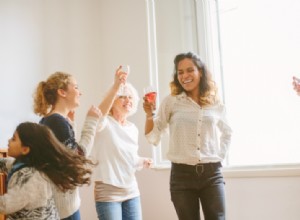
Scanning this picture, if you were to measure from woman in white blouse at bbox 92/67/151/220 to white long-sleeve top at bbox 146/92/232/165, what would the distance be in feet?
0.84

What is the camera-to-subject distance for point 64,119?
1.69m

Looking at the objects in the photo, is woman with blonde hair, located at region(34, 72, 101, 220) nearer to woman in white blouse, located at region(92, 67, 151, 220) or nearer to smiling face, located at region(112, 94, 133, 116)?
woman in white blouse, located at region(92, 67, 151, 220)

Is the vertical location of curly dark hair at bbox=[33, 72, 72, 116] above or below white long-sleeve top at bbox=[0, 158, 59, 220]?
above

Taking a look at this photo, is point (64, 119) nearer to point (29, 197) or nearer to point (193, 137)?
point (29, 197)

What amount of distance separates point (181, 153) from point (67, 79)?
2.33 feet

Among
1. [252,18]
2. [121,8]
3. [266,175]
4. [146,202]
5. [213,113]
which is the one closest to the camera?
[213,113]

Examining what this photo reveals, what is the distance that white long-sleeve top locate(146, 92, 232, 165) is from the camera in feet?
6.50

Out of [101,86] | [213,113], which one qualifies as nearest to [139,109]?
[101,86]

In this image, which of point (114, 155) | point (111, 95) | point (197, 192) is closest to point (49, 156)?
point (111, 95)

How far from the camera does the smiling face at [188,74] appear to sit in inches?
82.7

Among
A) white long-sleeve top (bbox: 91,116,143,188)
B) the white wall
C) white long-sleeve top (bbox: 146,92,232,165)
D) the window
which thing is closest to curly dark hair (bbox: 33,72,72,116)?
white long-sleeve top (bbox: 91,116,143,188)

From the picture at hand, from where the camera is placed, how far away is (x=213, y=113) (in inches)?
82.9

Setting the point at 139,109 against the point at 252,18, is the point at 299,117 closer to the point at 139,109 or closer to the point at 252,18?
the point at 252,18

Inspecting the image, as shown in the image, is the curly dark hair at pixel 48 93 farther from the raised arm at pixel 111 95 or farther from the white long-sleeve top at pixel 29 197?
the white long-sleeve top at pixel 29 197
